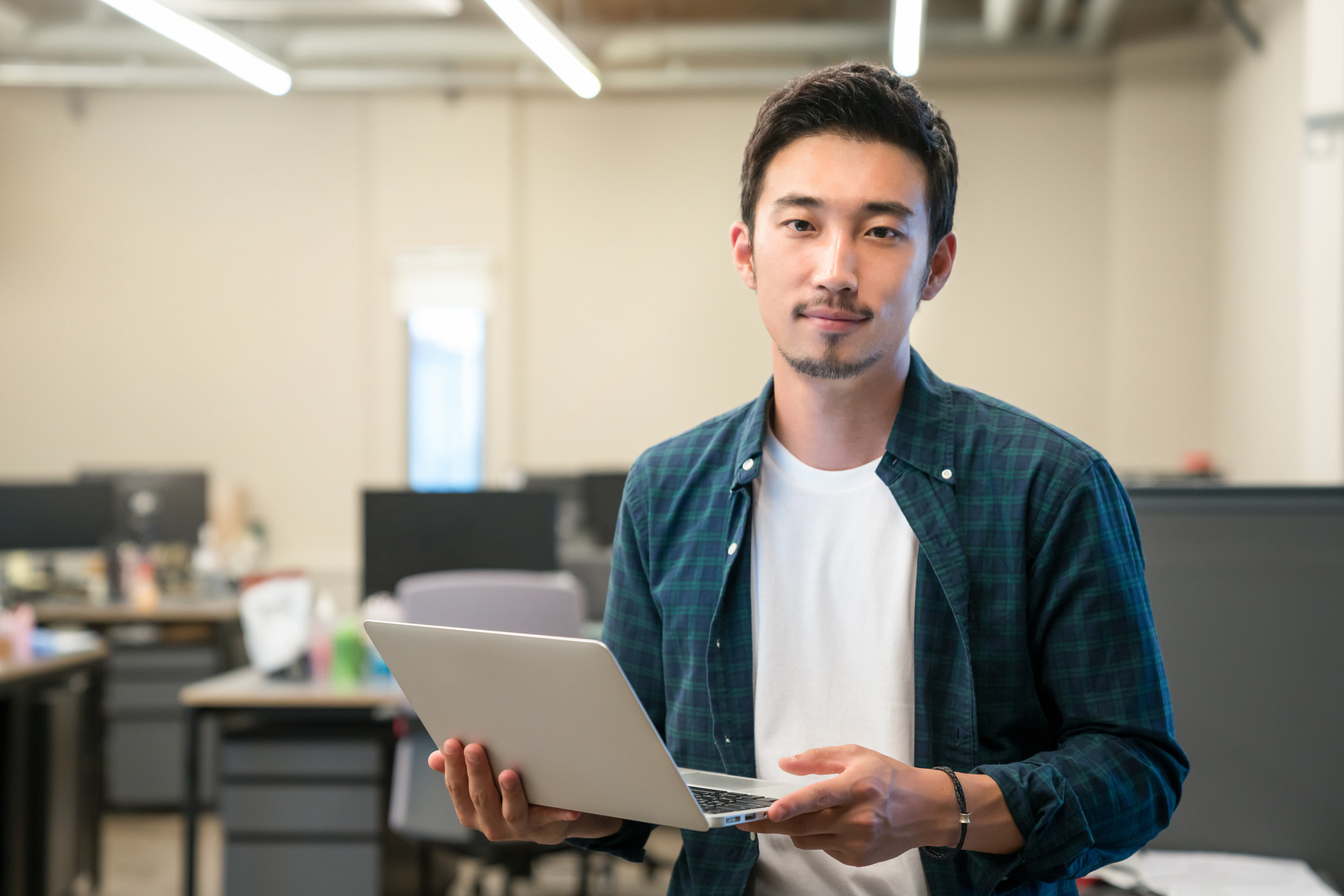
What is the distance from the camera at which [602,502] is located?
178 inches

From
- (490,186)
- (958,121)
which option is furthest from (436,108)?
(958,121)

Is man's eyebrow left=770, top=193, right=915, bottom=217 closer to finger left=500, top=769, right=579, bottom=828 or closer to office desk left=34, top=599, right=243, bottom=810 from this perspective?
finger left=500, top=769, right=579, bottom=828

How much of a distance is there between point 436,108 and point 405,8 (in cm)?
158

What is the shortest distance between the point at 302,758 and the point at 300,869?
0.99ft

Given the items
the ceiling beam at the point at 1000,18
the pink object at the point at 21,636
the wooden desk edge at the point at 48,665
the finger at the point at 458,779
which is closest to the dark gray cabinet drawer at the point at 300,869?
the wooden desk edge at the point at 48,665

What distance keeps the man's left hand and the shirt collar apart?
12.3 inches

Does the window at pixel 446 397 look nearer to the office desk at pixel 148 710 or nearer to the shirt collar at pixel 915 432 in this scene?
the office desk at pixel 148 710

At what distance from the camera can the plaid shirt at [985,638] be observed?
103 centimetres

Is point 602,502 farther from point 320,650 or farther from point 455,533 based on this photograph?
point 320,650

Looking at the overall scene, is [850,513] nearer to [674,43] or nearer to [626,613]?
[626,613]

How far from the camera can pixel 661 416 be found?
22.7ft

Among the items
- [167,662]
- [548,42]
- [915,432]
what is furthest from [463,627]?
[548,42]

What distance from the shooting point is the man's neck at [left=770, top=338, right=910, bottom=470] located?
1205 millimetres

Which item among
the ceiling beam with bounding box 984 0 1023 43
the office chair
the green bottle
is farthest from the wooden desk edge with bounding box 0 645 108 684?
the ceiling beam with bounding box 984 0 1023 43
